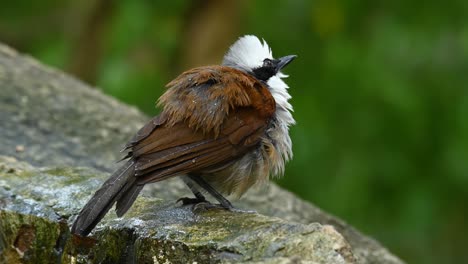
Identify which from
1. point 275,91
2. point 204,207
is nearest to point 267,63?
point 275,91

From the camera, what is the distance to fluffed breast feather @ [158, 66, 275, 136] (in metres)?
4.28

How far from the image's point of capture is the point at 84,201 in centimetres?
435

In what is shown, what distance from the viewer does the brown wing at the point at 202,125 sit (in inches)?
162

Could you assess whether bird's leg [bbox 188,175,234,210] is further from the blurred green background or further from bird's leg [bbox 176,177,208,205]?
the blurred green background

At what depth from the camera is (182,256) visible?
3572 mm

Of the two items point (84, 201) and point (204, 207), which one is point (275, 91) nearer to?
point (204, 207)

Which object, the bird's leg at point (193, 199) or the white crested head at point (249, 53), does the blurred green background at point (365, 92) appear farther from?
the bird's leg at point (193, 199)

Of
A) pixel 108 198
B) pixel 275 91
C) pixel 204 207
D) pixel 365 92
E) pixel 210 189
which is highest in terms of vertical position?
pixel 365 92

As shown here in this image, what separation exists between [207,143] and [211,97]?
0.24 metres

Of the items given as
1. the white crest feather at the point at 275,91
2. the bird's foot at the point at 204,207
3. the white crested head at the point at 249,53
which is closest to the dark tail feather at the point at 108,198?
the bird's foot at the point at 204,207

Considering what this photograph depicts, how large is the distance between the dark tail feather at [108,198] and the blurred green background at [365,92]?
3.74m

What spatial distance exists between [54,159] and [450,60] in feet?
11.9

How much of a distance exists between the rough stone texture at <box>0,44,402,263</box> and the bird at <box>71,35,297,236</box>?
0.55 ft

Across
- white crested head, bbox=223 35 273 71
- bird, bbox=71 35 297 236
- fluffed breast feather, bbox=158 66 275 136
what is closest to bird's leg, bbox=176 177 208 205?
bird, bbox=71 35 297 236
